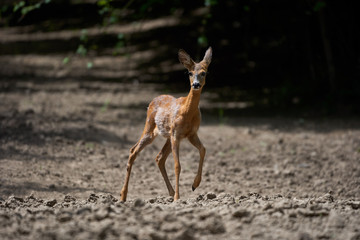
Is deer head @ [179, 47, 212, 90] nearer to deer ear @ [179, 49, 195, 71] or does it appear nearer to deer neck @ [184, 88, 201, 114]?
deer ear @ [179, 49, 195, 71]

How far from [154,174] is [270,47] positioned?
27.4ft

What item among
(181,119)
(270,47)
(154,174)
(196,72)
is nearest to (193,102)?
(181,119)

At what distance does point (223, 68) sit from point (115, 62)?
516 cm

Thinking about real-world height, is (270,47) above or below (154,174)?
above

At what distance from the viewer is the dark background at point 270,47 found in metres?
13.2

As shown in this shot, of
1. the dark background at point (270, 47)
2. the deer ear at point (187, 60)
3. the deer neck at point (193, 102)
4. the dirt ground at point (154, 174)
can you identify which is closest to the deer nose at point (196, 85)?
the deer neck at point (193, 102)

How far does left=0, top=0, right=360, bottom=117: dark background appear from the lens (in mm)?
13227

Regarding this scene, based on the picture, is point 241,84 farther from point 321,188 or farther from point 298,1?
point 321,188

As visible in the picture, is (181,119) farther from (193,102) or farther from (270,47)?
(270,47)

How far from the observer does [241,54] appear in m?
17.5

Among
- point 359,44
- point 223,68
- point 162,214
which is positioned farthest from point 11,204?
point 223,68

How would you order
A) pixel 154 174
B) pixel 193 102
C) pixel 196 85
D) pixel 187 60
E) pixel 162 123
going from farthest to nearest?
pixel 154 174, pixel 162 123, pixel 187 60, pixel 193 102, pixel 196 85

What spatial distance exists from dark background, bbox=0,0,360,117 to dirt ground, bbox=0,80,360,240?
1.12m

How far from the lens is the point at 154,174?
8.88m
